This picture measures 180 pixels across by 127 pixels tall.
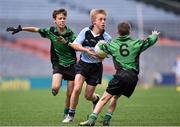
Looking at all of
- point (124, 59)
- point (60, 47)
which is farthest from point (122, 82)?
point (60, 47)

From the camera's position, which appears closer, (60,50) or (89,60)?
(89,60)

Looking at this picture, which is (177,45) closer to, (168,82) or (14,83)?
(168,82)

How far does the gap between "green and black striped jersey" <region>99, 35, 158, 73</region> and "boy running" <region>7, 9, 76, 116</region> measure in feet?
5.91

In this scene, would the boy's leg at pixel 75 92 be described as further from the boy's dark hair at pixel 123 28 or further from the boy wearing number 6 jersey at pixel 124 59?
the boy's dark hair at pixel 123 28

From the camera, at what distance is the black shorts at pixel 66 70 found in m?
12.5

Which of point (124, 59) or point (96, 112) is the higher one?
point (124, 59)

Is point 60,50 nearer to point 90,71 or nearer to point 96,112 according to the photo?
point 90,71

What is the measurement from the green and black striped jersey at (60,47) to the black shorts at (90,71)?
0.56 meters

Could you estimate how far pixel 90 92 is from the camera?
12086 mm

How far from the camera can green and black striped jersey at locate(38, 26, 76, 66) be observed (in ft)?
40.4

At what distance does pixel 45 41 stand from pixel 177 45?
26.7 ft

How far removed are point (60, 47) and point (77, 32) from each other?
1076 inches

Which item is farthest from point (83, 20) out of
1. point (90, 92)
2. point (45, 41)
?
point (90, 92)

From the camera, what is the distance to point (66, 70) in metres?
12.6
